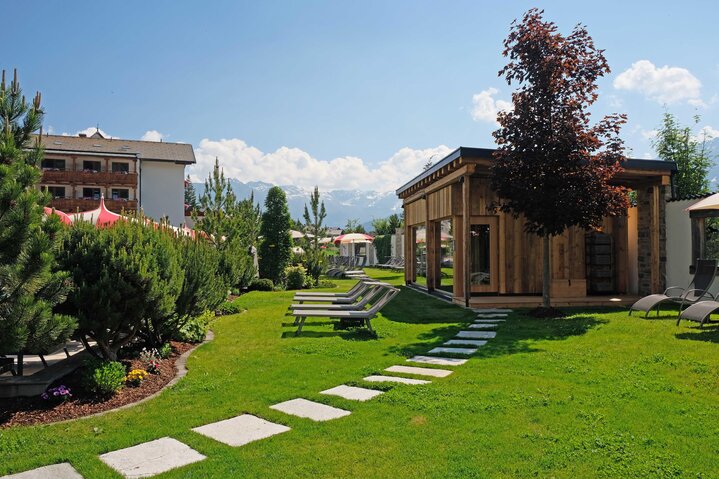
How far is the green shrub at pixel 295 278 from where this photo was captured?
67.6ft

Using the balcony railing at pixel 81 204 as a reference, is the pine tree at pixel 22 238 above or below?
below

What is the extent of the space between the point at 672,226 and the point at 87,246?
13694mm

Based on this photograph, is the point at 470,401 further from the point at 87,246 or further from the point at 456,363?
the point at 87,246

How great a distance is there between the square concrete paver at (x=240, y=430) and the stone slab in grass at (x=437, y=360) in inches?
115

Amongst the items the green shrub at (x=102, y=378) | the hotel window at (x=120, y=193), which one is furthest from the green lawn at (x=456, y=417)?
the hotel window at (x=120, y=193)

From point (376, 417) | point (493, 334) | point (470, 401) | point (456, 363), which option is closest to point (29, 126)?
point (376, 417)

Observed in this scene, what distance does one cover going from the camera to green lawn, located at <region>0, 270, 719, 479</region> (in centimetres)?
360

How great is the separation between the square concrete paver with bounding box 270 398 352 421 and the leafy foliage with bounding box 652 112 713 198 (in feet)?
85.3

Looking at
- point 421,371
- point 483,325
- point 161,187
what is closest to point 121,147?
point 161,187

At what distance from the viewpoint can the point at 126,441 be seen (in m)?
4.14

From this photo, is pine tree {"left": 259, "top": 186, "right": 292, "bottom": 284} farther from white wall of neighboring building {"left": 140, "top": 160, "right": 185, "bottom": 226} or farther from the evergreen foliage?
white wall of neighboring building {"left": 140, "top": 160, "right": 185, "bottom": 226}

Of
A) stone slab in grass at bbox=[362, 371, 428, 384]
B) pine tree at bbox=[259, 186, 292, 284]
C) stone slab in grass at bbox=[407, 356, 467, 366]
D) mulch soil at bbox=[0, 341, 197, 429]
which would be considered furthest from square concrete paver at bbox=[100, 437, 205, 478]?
pine tree at bbox=[259, 186, 292, 284]

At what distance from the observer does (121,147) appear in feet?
136

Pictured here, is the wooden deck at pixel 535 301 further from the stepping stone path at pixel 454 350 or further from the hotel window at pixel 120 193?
the hotel window at pixel 120 193
